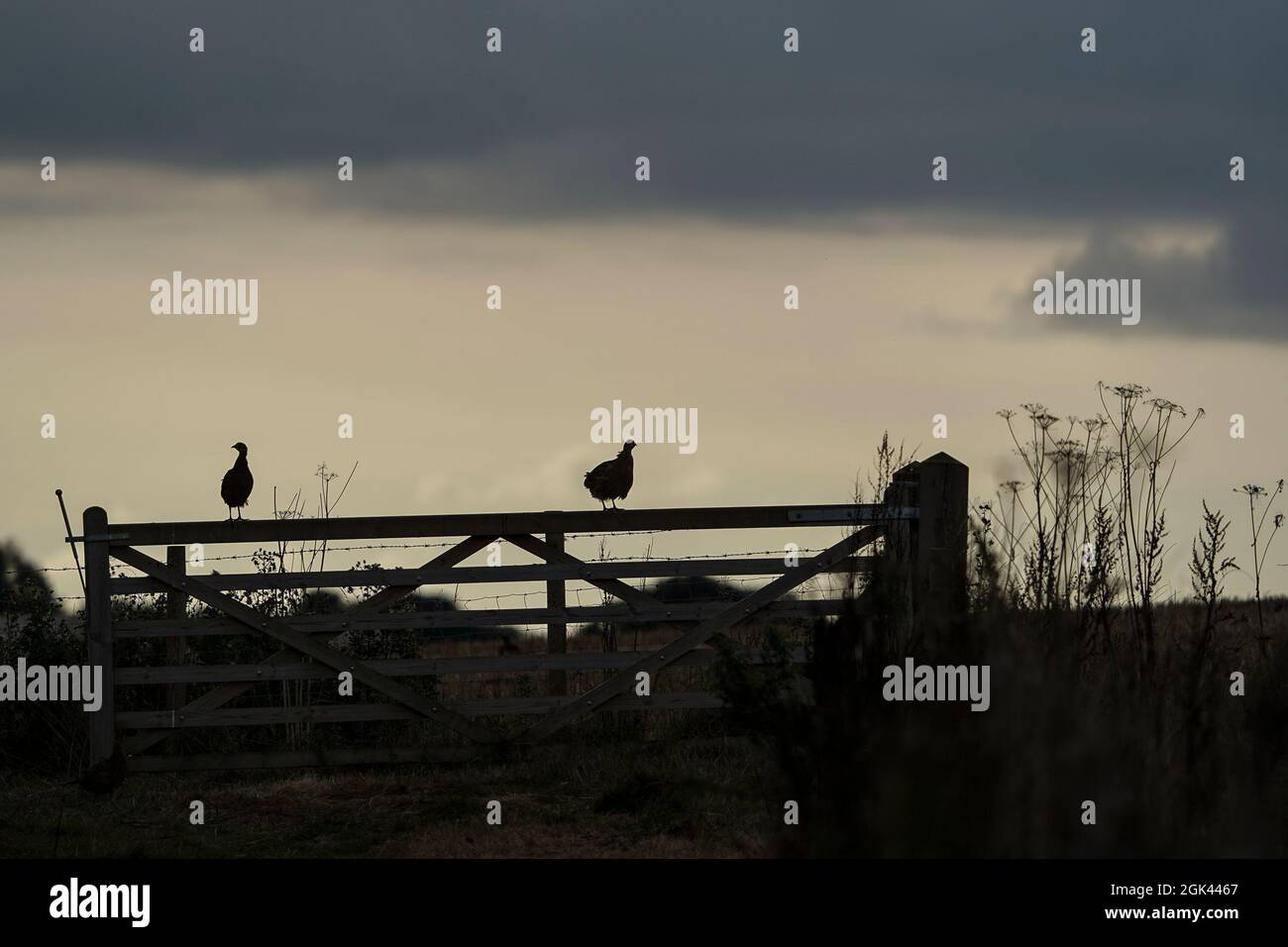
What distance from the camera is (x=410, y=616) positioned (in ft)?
40.9

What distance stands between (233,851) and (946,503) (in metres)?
6.16

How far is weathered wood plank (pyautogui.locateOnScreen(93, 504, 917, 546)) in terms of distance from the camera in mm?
12422

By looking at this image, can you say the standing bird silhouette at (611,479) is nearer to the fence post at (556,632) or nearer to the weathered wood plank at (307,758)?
the fence post at (556,632)

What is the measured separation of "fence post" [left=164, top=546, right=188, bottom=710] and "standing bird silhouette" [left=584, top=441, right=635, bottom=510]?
3.46 m

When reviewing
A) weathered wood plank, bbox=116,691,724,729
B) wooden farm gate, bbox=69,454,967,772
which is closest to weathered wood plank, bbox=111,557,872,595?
wooden farm gate, bbox=69,454,967,772

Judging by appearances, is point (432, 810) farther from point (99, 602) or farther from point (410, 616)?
point (99, 602)

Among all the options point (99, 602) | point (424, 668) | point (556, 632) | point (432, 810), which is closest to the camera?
point (432, 810)

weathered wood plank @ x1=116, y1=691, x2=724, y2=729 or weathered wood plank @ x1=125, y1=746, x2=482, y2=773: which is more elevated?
weathered wood plank @ x1=116, y1=691, x2=724, y2=729

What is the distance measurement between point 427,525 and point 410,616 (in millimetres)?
745

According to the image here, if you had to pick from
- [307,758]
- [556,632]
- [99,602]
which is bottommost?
[307,758]

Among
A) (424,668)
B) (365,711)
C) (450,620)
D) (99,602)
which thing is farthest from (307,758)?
(99,602)

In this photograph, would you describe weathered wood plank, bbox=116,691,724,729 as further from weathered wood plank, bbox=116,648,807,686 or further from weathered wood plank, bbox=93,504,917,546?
weathered wood plank, bbox=93,504,917,546
